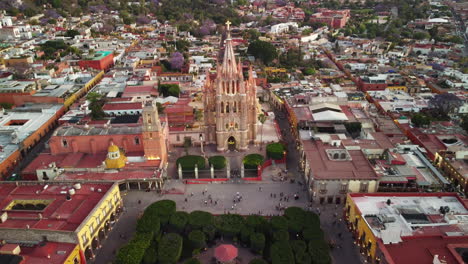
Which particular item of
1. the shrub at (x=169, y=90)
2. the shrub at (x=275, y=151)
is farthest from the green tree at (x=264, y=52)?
the shrub at (x=275, y=151)

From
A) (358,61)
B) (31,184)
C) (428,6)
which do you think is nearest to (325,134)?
(31,184)

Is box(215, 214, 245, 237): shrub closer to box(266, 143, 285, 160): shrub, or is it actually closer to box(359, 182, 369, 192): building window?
box(359, 182, 369, 192): building window

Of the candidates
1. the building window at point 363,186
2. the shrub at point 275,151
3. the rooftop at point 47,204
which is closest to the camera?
the rooftop at point 47,204

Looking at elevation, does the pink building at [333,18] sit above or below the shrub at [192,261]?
above

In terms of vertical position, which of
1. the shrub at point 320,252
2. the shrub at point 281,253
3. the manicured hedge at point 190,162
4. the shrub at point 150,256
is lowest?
the shrub at point 150,256

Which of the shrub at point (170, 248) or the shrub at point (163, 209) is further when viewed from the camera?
the shrub at point (163, 209)

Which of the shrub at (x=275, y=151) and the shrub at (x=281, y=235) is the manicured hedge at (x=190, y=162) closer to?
the shrub at (x=275, y=151)

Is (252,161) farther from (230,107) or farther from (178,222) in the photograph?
(178,222)
